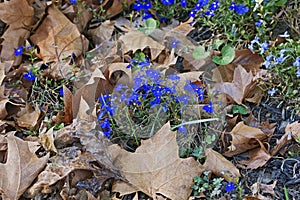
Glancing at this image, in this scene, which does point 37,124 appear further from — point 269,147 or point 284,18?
point 284,18

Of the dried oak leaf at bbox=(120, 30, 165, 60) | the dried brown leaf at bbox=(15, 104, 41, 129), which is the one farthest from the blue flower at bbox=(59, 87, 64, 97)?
the dried oak leaf at bbox=(120, 30, 165, 60)

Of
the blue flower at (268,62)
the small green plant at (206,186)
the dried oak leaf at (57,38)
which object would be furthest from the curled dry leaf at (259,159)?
the dried oak leaf at (57,38)

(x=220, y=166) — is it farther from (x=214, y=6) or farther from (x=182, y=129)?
(x=214, y=6)

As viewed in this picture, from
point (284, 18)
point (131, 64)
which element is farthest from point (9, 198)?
point (284, 18)

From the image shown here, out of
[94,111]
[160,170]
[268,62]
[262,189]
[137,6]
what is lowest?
[262,189]

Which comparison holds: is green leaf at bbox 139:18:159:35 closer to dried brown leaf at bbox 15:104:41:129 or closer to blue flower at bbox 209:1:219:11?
blue flower at bbox 209:1:219:11

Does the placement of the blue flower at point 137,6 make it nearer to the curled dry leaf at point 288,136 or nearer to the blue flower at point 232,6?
the blue flower at point 232,6

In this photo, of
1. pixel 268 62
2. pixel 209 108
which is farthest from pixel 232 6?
pixel 209 108

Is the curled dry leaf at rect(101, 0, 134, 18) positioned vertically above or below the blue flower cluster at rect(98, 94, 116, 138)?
above
